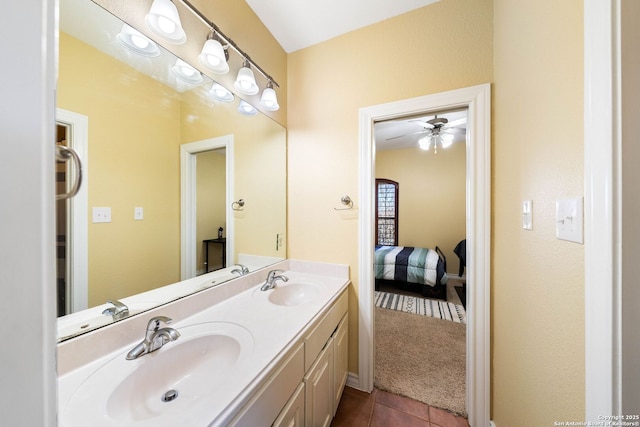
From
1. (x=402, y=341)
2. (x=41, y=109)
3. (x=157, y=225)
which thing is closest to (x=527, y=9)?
(x=41, y=109)

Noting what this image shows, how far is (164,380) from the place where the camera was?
0.76 m

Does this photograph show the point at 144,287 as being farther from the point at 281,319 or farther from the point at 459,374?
the point at 459,374

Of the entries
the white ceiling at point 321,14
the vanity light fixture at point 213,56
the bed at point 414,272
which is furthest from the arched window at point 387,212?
the vanity light fixture at point 213,56

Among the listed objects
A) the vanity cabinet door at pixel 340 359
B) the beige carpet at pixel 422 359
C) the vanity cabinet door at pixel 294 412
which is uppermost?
the vanity cabinet door at pixel 294 412

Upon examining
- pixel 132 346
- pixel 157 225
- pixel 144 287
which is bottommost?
pixel 132 346

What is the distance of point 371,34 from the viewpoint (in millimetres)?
1526

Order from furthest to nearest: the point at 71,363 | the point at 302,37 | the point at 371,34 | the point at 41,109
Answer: the point at 302,37, the point at 371,34, the point at 71,363, the point at 41,109

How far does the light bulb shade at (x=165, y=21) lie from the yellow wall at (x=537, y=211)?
1392mm

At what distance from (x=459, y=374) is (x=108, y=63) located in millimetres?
2758

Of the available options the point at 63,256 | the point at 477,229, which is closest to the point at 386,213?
the point at 477,229

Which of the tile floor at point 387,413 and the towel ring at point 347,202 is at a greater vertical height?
the towel ring at point 347,202

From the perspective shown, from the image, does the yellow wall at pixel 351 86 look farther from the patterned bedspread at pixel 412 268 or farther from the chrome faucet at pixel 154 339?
the patterned bedspread at pixel 412 268

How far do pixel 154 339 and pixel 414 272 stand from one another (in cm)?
307

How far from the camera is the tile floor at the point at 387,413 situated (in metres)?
1.31
